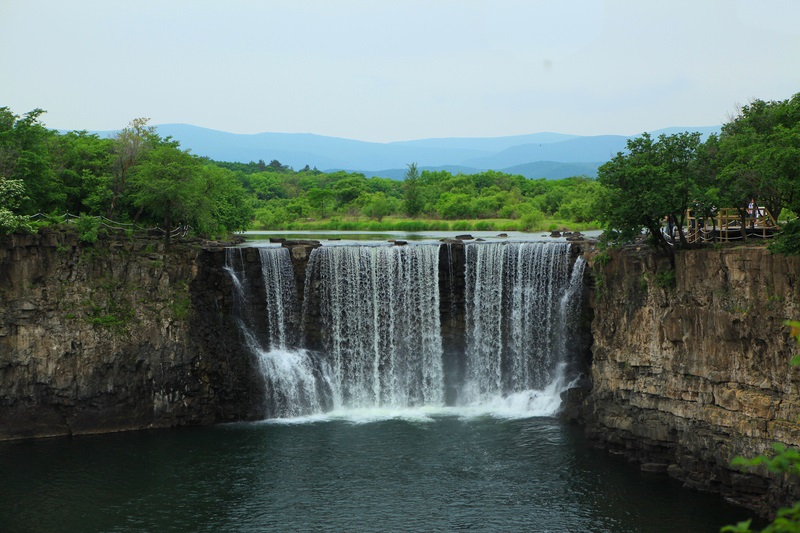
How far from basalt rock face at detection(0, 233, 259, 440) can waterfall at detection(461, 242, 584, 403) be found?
11.1m

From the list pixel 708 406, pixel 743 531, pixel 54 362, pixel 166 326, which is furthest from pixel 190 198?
pixel 743 531

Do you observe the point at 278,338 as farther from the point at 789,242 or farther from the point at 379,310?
the point at 789,242

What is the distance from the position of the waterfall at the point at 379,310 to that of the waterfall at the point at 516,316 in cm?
186

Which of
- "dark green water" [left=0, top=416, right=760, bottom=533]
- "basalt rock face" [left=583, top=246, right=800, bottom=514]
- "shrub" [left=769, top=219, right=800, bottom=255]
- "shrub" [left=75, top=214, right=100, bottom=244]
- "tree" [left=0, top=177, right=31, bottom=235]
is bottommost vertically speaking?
"dark green water" [left=0, top=416, right=760, bottom=533]

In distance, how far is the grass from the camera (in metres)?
71.2

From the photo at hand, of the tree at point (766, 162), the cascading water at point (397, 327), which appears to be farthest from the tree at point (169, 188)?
the tree at point (766, 162)

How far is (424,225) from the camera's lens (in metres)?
76.1

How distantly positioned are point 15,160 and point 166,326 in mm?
10843

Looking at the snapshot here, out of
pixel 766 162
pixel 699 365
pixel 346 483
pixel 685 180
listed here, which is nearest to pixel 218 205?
pixel 346 483

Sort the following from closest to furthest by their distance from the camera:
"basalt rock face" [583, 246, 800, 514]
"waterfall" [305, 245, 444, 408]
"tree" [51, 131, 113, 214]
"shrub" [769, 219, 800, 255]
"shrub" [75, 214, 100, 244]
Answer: "shrub" [769, 219, 800, 255] → "basalt rock face" [583, 246, 800, 514] → "shrub" [75, 214, 100, 244] → "waterfall" [305, 245, 444, 408] → "tree" [51, 131, 113, 214]

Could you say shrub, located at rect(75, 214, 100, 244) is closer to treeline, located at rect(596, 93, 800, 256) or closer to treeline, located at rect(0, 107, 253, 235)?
treeline, located at rect(0, 107, 253, 235)

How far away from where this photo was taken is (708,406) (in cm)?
Answer: 3291

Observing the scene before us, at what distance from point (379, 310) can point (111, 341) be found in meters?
12.7

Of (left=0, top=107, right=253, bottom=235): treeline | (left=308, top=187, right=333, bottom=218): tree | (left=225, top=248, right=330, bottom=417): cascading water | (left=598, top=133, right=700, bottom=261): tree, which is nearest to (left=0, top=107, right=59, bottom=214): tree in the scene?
(left=0, top=107, right=253, bottom=235): treeline
